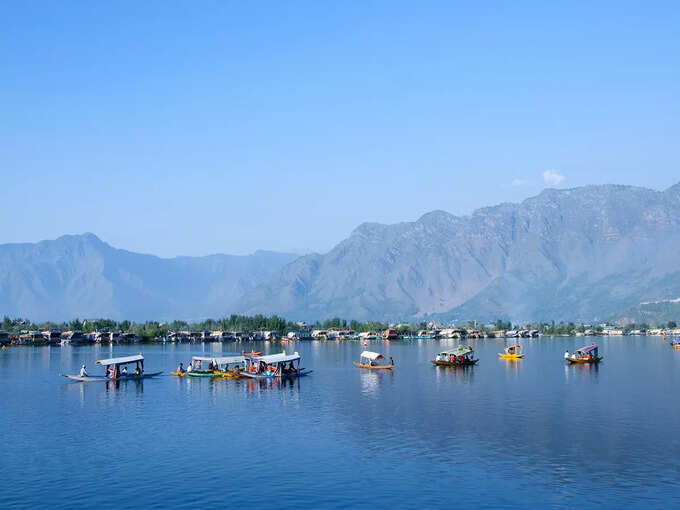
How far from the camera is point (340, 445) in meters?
55.7

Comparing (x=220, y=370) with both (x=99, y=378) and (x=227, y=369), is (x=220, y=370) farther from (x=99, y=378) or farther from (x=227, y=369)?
(x=99, y=378)

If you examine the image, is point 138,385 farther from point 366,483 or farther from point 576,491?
point 576,491

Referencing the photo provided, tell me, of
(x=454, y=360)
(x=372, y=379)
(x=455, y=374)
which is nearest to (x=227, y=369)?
(x=372, y=379)

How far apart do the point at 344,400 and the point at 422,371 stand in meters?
42.7

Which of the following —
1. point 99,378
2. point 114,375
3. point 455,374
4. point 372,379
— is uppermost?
point 114,375

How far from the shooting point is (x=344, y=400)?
268 feet

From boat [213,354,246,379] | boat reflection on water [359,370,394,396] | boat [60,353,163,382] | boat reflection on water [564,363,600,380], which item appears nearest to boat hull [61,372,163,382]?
boat [60,353,163,382]

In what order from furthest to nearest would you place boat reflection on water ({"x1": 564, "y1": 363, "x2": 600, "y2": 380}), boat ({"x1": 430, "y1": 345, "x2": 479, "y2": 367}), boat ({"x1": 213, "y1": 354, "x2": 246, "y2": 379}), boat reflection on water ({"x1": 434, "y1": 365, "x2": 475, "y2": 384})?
1. boat ({"x1": 430, "y1": 345, "x2": 479, "y2": 367})
2. boat reflection on water ({"x1": 564, "y1": 363, "x2": 600, "y2": 380})
3. boat reflection on water ({"x1": 434, "y1": 365, "x2": 475, "y2": 384})
4. boat ({"x1": 213, "y1": 354, "x2": 246, "y2": 379})

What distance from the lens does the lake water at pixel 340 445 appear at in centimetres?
4291

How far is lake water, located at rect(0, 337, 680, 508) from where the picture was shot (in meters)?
42.9

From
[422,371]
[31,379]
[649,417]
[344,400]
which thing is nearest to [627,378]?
[422,371]

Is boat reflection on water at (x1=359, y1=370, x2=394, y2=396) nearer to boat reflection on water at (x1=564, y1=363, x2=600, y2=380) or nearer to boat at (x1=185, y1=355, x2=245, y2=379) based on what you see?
boat at (x1=185, y1=355, x2=245, y2=379)

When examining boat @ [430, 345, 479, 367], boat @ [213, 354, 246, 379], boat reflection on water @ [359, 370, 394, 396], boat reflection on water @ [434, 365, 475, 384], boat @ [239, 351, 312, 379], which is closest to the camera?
boat reflection on water @ [359, 370, 394, 396]

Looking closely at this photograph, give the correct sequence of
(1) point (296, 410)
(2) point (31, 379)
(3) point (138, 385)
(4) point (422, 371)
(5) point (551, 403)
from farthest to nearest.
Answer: (4) point (422, 371), (2) point (31, 379), (3) point (138, 385), (5) point (551, 403), (1) point (296, 410)
